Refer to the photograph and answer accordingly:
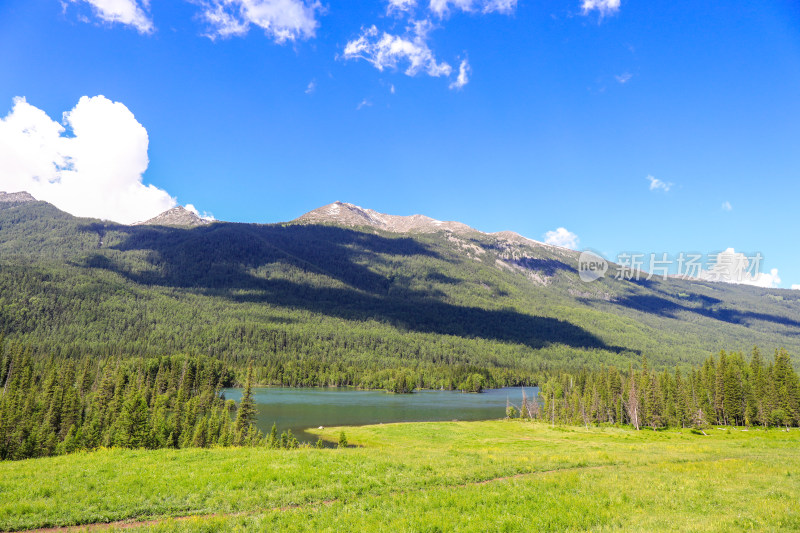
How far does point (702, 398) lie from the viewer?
91.8m

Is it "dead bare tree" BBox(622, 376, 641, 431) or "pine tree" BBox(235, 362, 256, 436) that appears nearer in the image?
"pine tree" BBox(235, 362, 256, 436)

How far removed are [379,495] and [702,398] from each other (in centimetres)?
10469


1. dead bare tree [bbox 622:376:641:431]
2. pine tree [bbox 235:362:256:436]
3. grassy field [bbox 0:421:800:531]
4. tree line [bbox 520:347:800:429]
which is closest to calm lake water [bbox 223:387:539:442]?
pine tree [bbox 235:362:256:436]

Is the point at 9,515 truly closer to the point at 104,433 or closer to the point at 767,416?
the point at 104,433

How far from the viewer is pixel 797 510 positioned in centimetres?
1445

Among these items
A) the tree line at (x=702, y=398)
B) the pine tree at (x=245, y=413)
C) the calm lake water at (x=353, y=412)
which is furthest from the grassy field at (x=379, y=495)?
the tree line at (x=702, y=398)

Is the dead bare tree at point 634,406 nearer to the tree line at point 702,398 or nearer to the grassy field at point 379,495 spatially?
the tree line at point 702,398

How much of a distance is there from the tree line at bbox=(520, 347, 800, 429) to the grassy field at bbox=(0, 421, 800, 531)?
248ft

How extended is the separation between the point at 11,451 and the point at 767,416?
134 meters

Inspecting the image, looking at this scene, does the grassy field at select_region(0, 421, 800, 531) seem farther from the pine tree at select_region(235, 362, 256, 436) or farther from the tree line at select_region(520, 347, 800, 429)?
the tree line at select_region(520, 347, 800, 429)

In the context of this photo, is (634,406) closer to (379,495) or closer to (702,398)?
(702,398)

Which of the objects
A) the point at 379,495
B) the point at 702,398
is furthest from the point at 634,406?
A: the point at 379,495

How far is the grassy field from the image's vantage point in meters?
13.8

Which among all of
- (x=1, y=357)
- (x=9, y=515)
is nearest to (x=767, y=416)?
(x=9, y=515)
